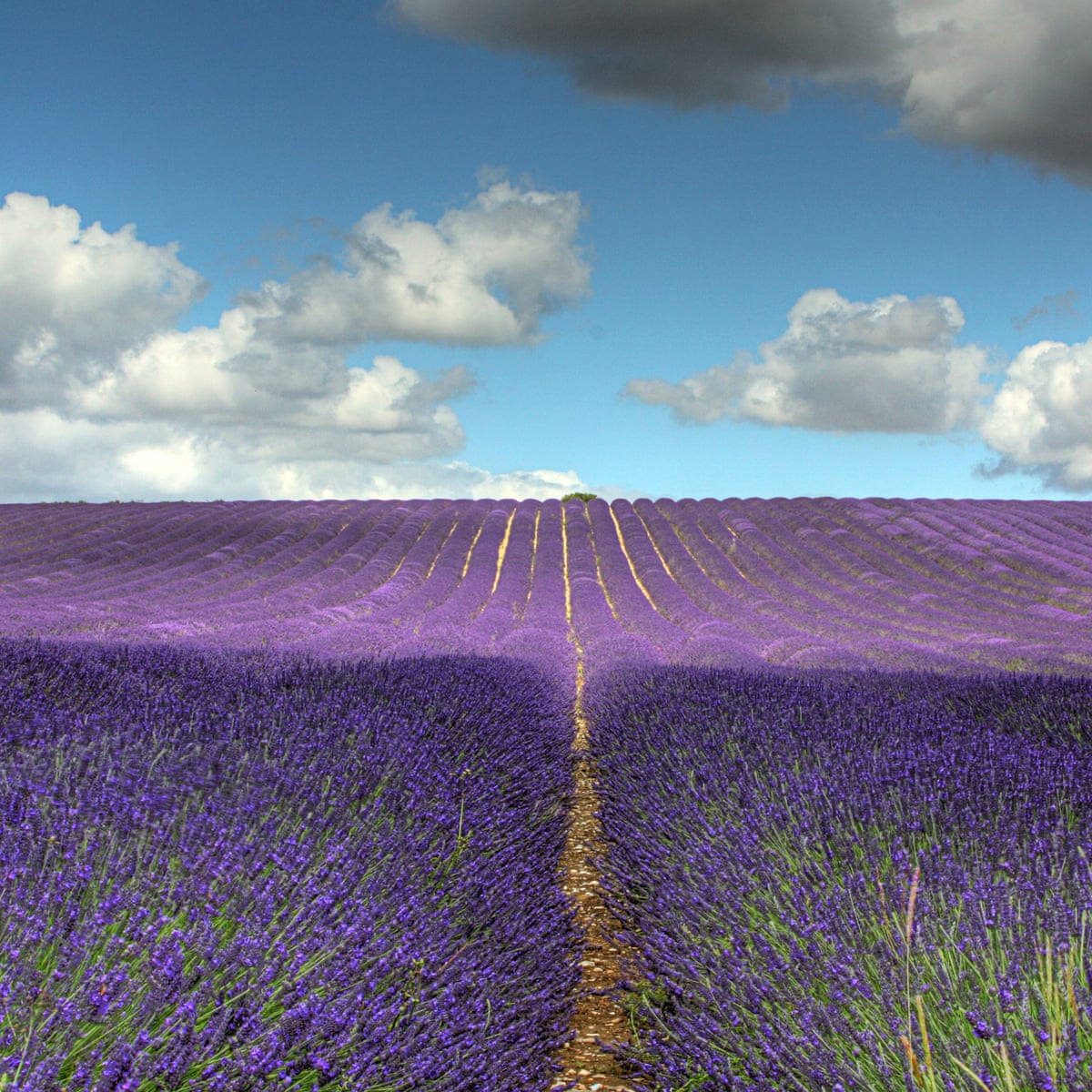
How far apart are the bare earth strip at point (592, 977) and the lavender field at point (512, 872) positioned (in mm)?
99

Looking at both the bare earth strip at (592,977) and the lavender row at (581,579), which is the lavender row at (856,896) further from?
Answer: the lavender row at (581,579)

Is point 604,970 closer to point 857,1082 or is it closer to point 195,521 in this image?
point 857,1082

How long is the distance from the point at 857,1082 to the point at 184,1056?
1.40 metres

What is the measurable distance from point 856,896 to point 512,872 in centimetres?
124

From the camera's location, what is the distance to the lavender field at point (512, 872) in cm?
200

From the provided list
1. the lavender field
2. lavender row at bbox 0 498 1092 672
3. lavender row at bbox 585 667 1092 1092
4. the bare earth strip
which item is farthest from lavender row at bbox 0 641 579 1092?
lavender row at bbox 0 498 1092 672

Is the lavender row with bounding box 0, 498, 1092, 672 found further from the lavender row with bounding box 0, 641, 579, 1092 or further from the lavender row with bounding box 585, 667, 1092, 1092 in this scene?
the lavender row with bounding box 585, 667, 1092, 1092

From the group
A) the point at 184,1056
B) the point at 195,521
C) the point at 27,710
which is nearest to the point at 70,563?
the point at 195,521

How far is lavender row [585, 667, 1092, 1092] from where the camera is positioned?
6.95 ft

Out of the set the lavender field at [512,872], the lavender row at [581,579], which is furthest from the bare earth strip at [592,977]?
the lavender row at [581,579]

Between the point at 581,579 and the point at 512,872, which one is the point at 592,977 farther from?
the point at 581,579

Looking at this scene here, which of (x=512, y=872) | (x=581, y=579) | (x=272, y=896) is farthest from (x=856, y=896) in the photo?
(x=581, y=579)

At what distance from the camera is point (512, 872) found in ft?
11.6

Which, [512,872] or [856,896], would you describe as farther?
[512,872]
